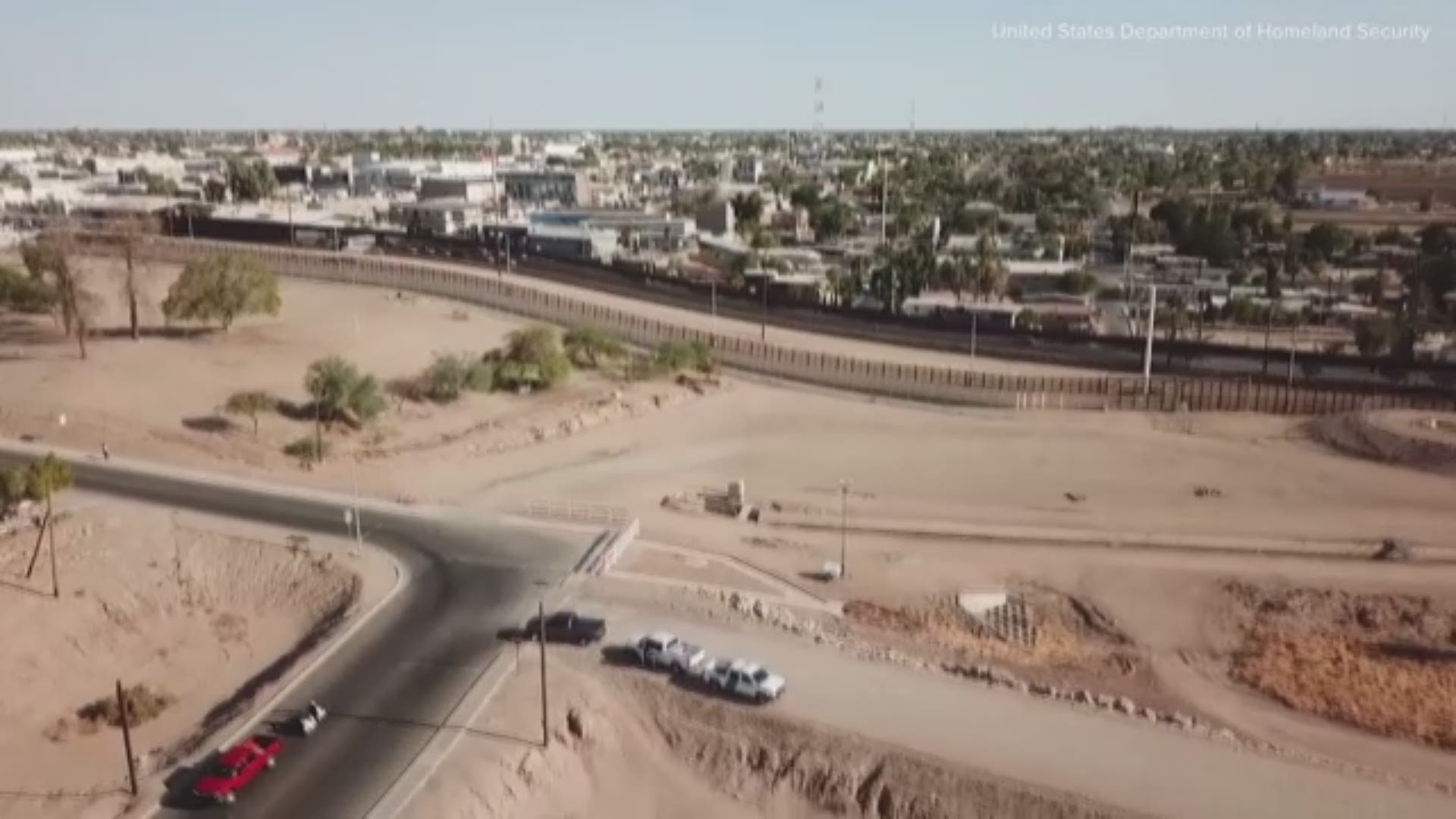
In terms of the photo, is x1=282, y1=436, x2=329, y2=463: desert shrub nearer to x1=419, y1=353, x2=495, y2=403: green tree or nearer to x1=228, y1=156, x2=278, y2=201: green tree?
x1=419, y1=353, x2=495, y2=403: green tree

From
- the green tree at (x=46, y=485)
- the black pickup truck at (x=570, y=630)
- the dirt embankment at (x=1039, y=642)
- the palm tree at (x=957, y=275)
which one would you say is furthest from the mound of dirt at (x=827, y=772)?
the palm tree at (x=957, y=275)

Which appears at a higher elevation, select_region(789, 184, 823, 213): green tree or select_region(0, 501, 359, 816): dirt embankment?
select_region(789, 184, 823, 213): green tree

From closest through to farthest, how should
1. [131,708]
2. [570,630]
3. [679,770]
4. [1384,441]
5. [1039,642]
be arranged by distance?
[679,770] → [131,708] → [570,630] → [1039,642] → [1384,441]

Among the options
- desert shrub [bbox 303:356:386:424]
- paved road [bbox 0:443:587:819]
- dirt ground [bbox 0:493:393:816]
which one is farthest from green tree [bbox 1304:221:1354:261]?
dirt ground [bbox 0:493:393:816]

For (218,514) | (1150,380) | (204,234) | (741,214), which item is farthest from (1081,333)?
(204,234)

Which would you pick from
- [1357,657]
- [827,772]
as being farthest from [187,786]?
[1357,657]

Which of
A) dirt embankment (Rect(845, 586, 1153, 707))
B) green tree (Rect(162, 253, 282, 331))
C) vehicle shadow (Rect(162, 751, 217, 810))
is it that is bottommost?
dirt embankment (Rect(845, 586, 1153, 707))

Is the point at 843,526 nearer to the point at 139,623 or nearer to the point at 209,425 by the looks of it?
the point at 139,623
